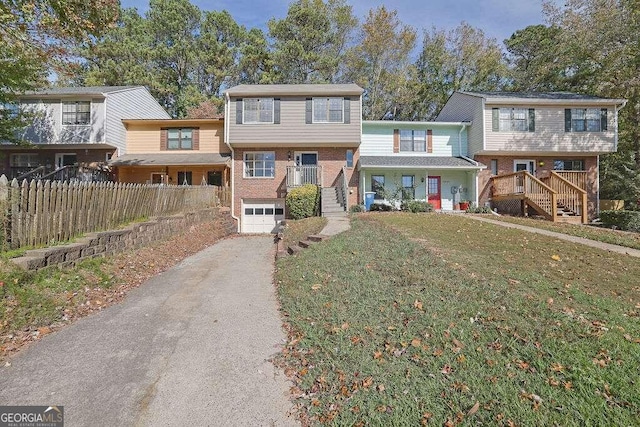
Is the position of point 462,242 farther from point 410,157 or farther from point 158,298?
point 410,157

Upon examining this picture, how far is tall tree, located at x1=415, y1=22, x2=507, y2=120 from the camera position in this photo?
28453 mm

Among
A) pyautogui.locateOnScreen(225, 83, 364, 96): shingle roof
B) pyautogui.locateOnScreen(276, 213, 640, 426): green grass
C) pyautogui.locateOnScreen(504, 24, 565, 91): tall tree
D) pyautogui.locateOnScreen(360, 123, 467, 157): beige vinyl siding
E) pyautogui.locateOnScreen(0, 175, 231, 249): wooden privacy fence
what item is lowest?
pyautogui.locateOnScreen(276, 213, 640, 426): green grass

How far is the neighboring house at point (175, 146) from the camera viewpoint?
19.4m

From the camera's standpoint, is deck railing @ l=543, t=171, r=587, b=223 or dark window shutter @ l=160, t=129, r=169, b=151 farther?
dark window shutter @ l=160, t=129, r=169, b=151

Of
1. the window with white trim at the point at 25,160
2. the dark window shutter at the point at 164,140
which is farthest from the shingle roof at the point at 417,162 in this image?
the window with white trim at the point at 25,160

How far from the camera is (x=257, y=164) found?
1855cm

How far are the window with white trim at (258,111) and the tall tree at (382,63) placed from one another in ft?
43.9

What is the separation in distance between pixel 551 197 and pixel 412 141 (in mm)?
7772

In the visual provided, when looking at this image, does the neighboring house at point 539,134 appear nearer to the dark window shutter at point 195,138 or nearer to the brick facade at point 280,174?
the brick facade at point 280,174

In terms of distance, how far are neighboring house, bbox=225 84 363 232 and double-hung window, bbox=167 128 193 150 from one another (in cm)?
349

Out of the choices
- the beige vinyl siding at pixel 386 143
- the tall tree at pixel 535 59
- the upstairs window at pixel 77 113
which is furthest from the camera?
the tall tree at pixel 535 59

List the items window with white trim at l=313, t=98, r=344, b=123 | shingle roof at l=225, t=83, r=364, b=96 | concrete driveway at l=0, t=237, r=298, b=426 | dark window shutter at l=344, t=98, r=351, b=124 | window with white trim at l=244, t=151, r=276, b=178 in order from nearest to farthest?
concrete driveway at l=0, t=237, r=298, b=426 < shingle roof at l=225, t=83, r=364, b=96 < dark window shutter at l=344, t=98, r=351, b=124 < window with white trim at l=313, t=98, r=344, b=123 < window with white trim at l=244, t=151, r=276, b=178

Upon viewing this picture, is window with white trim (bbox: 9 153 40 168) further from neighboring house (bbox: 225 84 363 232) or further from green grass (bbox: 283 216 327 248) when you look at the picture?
green grass (bbox: 283 216 327 248)

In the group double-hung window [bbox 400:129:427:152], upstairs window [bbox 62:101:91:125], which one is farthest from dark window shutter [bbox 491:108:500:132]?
upstairs window [bbox 62:101:91:125]
